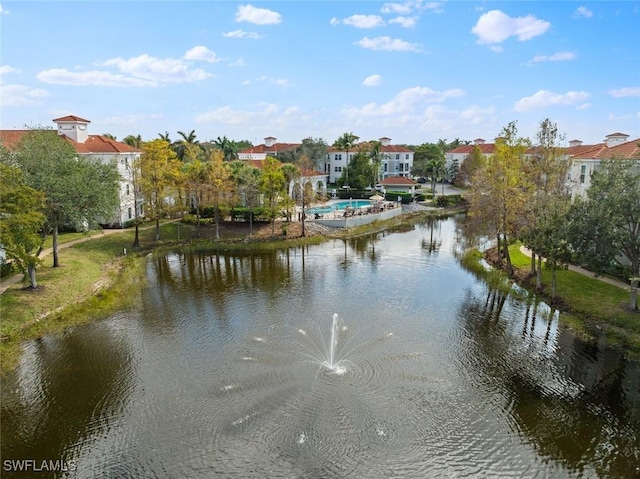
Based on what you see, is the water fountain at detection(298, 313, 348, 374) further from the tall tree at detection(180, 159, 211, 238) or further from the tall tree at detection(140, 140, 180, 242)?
the tall tree at detection(180, 159, 211, 238)

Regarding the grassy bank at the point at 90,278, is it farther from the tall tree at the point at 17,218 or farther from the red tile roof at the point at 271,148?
the red tile roof at the point at 271,148

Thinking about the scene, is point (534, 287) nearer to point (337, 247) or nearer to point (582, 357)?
point (582, 357)

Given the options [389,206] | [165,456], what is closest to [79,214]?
[165,456]

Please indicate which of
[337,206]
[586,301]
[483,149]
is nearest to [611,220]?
[586,301]

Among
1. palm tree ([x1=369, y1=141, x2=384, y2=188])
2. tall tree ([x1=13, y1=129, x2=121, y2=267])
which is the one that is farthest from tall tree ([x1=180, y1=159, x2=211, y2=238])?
palm tree ([x1=369, y1=141, x2=384, y2=188])

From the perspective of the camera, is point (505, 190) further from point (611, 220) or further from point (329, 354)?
point (329, 354)
